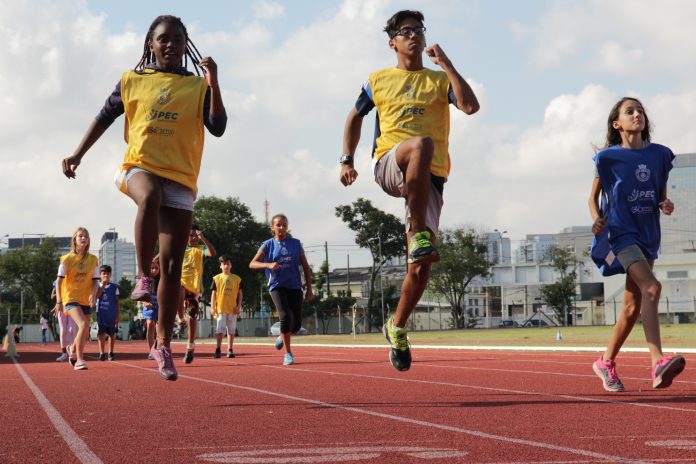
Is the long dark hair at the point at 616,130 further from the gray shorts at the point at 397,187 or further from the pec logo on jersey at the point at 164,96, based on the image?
the pec logo on jersey at the point at 164,96

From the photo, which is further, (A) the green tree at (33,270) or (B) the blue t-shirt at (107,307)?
(A) the green tree at (33,270)

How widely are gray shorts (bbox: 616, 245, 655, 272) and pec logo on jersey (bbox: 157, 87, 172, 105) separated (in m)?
3.43

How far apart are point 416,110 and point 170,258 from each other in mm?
2051

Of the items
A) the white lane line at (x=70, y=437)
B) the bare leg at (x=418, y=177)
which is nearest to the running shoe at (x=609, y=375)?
the bare leg at (x=418, y=177)

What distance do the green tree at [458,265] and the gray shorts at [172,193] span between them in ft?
253

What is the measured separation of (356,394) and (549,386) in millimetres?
1688

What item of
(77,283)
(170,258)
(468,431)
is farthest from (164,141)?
(77,283)

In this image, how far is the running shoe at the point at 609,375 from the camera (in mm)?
7242

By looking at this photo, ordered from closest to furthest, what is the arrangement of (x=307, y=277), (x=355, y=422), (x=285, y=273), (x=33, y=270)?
1. (x=355, y=422)
2. (x=307, y=277)
3. (x=285, y=273)
4. (x=33, y=270)

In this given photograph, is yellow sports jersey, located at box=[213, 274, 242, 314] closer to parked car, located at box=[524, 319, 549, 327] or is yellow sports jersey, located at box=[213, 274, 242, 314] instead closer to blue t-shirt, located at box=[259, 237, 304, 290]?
blue t-shirt, located at box=[259, 237, 304, 290]

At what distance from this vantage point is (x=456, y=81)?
6.71 metres

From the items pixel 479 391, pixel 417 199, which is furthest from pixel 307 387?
pixel 417 199

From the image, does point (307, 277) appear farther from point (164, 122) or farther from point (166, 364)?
point (164, 122)

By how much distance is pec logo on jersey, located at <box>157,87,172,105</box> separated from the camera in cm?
669
